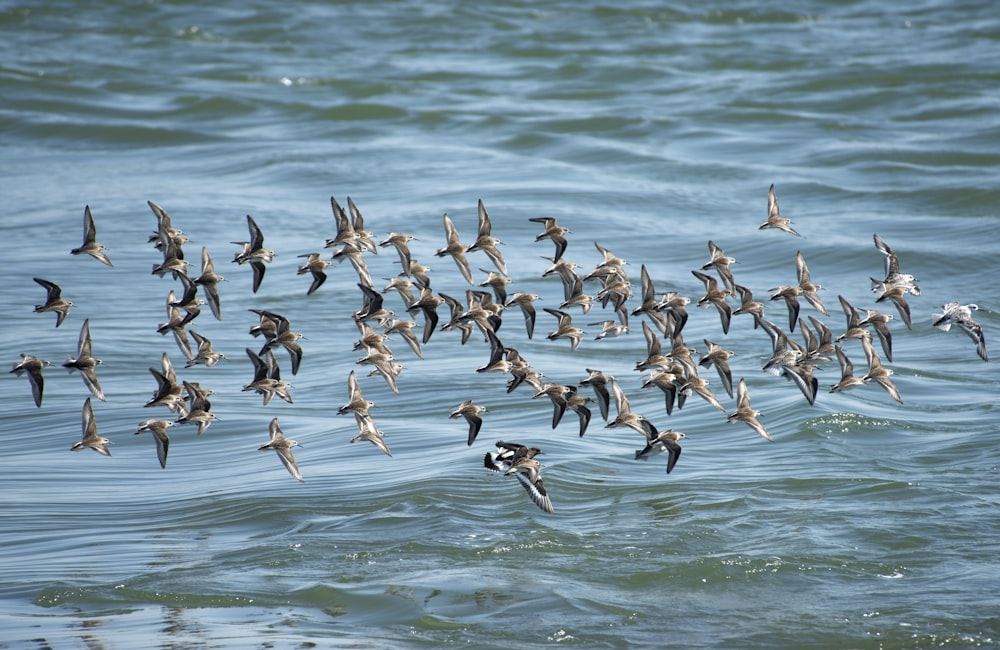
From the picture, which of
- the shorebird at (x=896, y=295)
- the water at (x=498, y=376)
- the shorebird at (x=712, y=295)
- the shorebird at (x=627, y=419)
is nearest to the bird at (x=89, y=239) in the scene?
the water at (x=498, y=376)

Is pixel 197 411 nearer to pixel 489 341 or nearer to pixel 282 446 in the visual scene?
pixel 282 446

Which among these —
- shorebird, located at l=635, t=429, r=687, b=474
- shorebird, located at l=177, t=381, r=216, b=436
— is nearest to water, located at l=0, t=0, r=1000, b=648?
shorebird, located at l=635, t=429, r=687, b=474

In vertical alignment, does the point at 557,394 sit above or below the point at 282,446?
above

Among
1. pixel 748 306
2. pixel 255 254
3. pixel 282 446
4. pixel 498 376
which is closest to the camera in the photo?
pixel 282 446

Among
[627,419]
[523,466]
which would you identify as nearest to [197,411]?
[523,466]

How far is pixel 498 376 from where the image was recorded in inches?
731

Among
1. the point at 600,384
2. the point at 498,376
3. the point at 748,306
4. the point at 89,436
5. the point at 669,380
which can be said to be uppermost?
the point at 748,306

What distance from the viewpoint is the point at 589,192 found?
29344mm

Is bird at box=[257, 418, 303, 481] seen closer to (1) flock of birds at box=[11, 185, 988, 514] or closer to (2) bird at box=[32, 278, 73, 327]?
(1) flock of birds at box=[11, 185, 988, 514]

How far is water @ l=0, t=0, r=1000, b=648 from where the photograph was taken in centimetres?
1161

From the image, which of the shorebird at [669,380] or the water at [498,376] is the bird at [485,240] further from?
the water at [498,376]

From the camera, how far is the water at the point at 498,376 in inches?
457

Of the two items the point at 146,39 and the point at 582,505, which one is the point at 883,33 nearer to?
the point at 146,39

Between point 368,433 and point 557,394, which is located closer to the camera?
point 368,433
